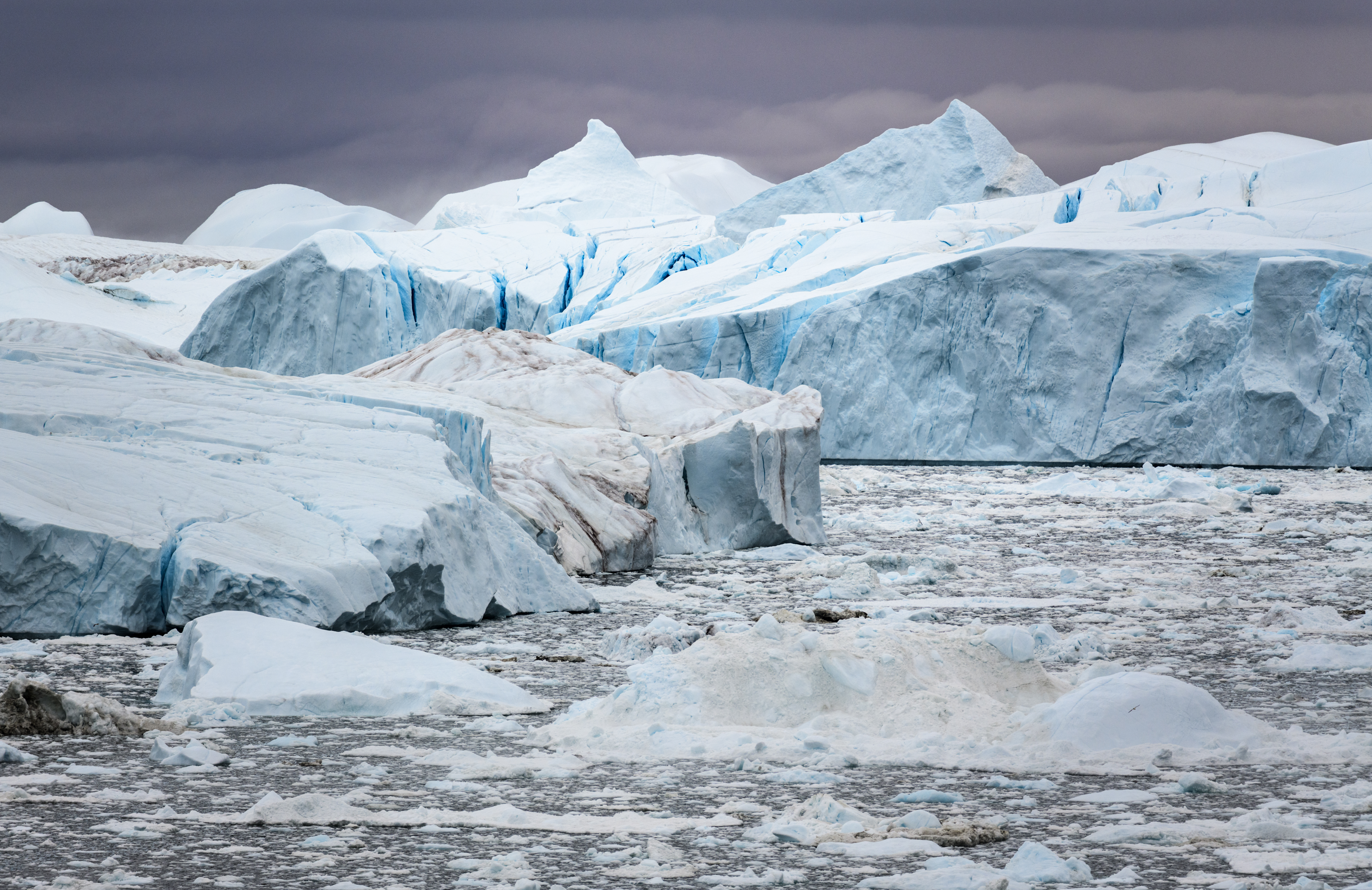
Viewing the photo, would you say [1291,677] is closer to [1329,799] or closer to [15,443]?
[1329,799]

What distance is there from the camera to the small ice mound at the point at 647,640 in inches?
190

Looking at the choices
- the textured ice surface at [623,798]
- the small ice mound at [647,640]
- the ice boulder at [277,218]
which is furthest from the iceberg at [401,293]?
the ice boulder at [277,218]

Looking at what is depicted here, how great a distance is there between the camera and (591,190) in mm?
33938

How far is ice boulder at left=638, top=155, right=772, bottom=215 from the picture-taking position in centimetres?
5200

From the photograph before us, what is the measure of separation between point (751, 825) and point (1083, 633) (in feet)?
9.34

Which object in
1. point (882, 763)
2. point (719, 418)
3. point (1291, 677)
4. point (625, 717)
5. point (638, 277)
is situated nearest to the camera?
point (882, 763)

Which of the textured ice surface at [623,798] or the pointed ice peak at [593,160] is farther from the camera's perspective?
the pointed ice peak at [593,160]

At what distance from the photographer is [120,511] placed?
5164 mm

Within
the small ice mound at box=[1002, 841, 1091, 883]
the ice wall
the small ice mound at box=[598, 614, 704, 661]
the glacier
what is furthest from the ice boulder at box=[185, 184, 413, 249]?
the small ice mound at box=[1002, 841, 1091, 883]

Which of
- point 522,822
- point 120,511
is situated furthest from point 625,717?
point 120,511

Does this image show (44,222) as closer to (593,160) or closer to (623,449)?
(593,160)

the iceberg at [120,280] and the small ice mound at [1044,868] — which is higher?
the iceberg at [120,280]

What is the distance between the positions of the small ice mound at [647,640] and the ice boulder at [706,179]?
151ft

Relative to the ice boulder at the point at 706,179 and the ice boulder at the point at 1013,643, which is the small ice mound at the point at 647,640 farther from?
the ice boulder at the point at 706,179
